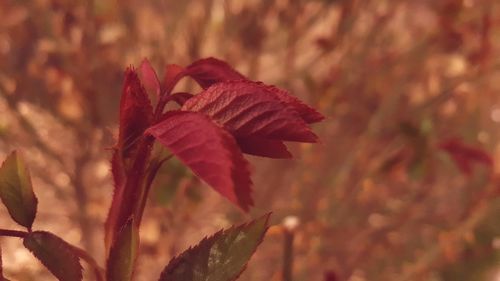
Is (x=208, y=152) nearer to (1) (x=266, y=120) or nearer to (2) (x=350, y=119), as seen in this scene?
(1) (x=266, y=120)

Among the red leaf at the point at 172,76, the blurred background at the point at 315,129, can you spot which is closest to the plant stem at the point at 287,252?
the red leaf at the point at 172,76

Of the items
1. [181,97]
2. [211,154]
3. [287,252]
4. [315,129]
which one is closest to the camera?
[211,154]

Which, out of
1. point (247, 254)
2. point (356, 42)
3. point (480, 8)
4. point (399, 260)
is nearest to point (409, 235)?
point (399, 260)

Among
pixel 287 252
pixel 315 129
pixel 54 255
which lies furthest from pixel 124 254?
pixel 315 129

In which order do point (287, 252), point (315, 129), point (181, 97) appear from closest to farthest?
point (181, 97), point (287, 252), point (315, 129)

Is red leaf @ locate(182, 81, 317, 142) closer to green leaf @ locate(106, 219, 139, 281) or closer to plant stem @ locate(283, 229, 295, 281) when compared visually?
green leaf @ locate(106, 219, 139, 281)

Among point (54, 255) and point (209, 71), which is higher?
point (209, 71)

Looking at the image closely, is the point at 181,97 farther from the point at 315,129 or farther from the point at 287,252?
the point at 315,129
